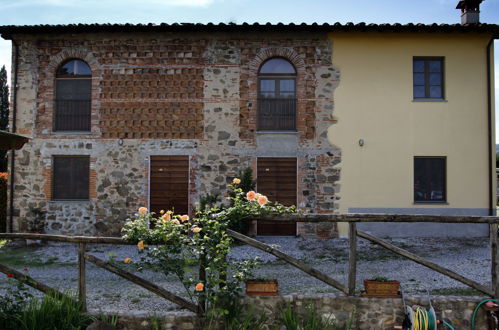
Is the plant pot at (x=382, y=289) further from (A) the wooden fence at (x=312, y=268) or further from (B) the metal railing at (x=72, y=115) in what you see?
(B) the metal railing at (x=72, y=115)

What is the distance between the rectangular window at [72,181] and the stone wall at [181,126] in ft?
0.76

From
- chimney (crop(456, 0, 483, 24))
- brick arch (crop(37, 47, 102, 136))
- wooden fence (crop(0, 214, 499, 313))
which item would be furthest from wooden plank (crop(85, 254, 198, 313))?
chimney (crop(456, 0, 483, 24))

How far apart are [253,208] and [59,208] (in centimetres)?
837

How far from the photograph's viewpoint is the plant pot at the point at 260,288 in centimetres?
462

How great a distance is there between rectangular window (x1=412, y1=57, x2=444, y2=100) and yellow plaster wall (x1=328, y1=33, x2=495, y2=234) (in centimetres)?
21

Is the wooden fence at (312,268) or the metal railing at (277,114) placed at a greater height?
the metal railing at (277,114)

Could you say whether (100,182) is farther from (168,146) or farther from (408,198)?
(408,198)

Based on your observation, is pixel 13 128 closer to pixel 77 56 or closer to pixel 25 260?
pixel 77 56

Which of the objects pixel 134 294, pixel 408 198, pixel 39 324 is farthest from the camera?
pixel 408 198

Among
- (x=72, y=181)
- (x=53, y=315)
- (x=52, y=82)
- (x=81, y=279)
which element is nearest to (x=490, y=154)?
(x=81, y=279)

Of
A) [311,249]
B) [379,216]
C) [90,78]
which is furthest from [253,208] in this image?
[90,78]

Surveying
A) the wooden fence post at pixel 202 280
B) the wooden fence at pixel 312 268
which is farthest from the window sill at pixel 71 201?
the wooden fence post at pixel 202 280

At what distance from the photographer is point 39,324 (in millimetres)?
4266

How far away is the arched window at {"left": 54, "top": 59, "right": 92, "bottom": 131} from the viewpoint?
37.6ft
